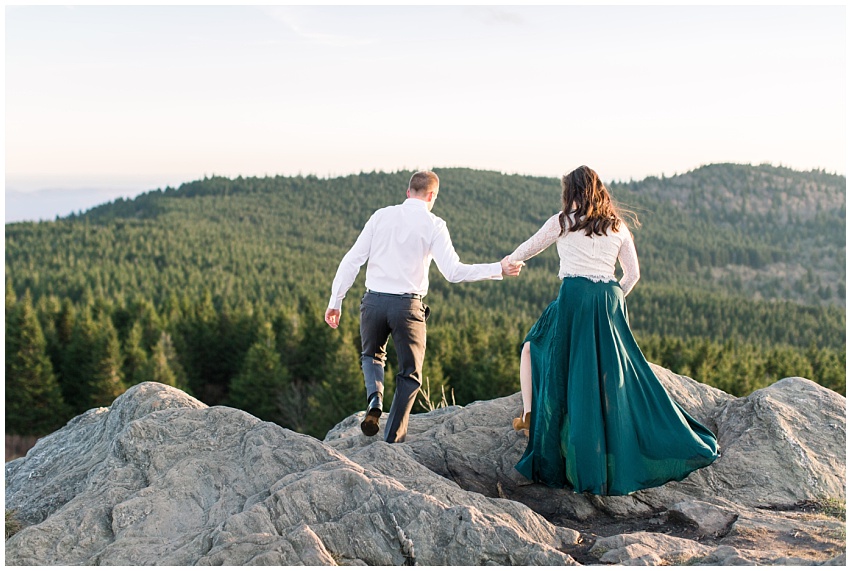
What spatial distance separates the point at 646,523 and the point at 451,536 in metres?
2.29

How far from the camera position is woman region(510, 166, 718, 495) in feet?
25.1

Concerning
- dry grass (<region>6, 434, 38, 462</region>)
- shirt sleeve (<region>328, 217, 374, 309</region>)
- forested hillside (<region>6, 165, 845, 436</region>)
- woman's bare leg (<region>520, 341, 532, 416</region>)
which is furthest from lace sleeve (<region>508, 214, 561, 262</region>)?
dry grass (<region>6, 434, 38, 462</region>)

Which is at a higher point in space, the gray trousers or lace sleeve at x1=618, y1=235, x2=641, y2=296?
lace sleeve at x1=618, y1=235, x2=641, y2=296

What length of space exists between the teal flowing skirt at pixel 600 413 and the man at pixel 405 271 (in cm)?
84

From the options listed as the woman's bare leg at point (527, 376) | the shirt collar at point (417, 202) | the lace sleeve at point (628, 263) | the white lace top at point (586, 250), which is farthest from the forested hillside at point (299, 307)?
the shirt collar at point (417, 202)

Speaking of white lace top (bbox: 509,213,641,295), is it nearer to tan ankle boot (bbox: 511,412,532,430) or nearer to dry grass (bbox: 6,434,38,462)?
tan ankle boot (bbox: 511,412,532,430)

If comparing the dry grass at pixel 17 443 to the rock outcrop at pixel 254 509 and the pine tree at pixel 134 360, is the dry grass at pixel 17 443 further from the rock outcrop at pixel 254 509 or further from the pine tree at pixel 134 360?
the rock outcrop at pixel 254 509

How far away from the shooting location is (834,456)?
334 inches

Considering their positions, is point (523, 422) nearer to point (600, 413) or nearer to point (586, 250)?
point (600, 413)

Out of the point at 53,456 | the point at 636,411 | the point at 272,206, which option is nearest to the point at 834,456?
the point at 636,411

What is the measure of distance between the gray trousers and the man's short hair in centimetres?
107

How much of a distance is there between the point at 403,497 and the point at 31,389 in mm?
41722

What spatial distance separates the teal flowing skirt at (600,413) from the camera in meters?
7.67

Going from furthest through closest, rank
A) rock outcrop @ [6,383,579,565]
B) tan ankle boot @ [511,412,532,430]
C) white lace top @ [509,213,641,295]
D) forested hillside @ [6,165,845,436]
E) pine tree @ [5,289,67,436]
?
forested hillside @ [6,165,845,436] → pine tree @ [5,289,67,436] → tan ankle boot @ [511,412,532,430] → white lace top @ [509,213,641,295] → rock outcrop @ [6,383,579,565]
